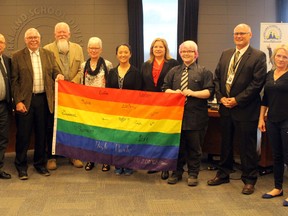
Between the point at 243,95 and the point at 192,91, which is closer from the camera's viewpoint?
the point at 243,95

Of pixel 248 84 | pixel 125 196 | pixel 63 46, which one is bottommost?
pixel 125 196

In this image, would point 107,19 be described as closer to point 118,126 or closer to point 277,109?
point 118,126

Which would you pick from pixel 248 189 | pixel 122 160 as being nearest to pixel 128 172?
pixel 122 160

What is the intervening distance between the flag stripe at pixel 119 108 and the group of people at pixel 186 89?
0.13 metres

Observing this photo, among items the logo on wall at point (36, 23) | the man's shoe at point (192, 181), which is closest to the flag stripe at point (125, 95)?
the man's shoe at point (192, 181)

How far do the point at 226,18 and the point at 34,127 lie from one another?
4.28 meters

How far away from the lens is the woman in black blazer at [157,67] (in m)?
3.61

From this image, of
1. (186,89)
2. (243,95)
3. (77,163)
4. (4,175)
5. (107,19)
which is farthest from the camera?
(107,19)

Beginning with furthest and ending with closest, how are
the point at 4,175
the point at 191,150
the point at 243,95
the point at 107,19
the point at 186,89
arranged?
1. the point at 107,19
2. the point at 4,175
3. the point at 191,150
4. the point at 186,89
5. the point at 243,95

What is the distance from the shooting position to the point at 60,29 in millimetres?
3992

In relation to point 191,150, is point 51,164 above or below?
below

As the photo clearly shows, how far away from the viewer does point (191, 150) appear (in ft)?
11.3

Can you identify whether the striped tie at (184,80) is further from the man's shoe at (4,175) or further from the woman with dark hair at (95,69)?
the man's shoe at (4,175)

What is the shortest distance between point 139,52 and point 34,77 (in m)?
3.05
